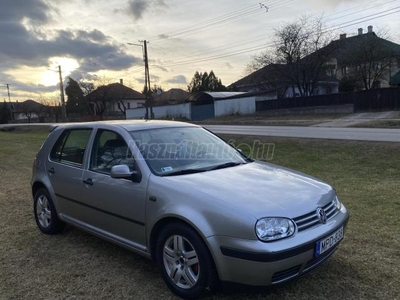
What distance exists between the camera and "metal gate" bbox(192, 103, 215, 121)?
44.2 metres

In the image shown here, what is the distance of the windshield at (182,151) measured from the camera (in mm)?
3582

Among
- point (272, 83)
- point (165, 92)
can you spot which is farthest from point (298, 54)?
point (165, 92)

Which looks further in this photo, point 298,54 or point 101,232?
point 298,54

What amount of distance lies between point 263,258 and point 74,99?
74.9 metres

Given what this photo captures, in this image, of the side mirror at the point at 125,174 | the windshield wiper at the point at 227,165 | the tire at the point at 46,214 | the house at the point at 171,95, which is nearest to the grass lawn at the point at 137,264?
the tire at the point at 46,214

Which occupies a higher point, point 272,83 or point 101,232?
point 272,83

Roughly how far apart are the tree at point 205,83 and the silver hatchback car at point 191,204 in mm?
74935

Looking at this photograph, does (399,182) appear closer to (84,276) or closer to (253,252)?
(253,252)

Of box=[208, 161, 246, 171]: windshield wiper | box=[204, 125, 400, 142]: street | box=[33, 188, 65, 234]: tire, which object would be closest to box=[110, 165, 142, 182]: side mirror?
box=[208, 161, 246, 171]: windshield wiper

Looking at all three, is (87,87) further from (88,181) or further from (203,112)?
(88,181)

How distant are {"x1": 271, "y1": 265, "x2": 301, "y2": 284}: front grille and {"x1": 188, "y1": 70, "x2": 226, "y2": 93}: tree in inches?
3006

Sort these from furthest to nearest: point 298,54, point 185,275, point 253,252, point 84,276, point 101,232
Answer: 1. point 298,54
2. point 101,232
3. point 84,276
4. point 185,275
5. point 253,252

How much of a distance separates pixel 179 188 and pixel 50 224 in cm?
260

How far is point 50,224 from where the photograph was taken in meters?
4.82
